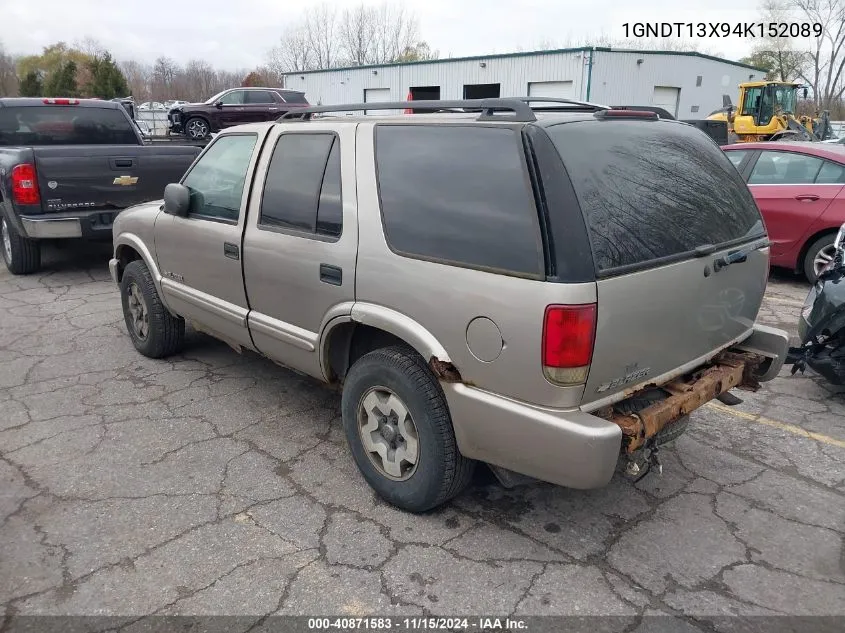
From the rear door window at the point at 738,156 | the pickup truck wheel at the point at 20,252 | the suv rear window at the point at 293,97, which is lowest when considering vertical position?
the pickup truck wheel at the point at 20,252

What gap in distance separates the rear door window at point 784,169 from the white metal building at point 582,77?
16945 mm

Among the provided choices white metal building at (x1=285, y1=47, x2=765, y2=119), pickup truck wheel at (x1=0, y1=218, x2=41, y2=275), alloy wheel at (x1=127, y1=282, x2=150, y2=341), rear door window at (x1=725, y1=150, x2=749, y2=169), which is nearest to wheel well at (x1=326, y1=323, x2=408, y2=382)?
alloy wheel at (x1=127, y1=282, x2=150, y2=341)

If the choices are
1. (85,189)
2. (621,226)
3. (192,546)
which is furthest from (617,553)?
(85,189)

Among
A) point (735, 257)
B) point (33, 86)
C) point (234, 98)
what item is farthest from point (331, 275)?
point (33, 86)

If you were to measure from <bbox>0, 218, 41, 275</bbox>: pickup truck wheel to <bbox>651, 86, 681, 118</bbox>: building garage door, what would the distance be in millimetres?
26738

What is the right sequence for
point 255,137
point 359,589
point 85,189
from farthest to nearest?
point 85,189, point 255,137, point 359,589

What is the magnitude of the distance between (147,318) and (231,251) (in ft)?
5.01

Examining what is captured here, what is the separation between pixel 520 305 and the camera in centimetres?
238

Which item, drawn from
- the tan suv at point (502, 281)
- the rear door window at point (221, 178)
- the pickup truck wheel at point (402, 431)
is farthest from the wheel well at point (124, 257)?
the pickup truck wheel at point (402, 431)

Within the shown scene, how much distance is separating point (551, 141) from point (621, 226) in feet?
1.41

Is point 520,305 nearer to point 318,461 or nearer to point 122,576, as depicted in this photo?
point 318,461

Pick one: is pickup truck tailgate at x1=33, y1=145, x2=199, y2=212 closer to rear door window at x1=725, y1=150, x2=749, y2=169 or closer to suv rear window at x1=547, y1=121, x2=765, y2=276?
suv rear window at x1=547, y1=121, x2=765, y2=276

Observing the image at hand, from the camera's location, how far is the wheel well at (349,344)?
320cm

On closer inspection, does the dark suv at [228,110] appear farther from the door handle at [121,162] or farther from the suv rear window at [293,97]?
the door handle at [121,162]
